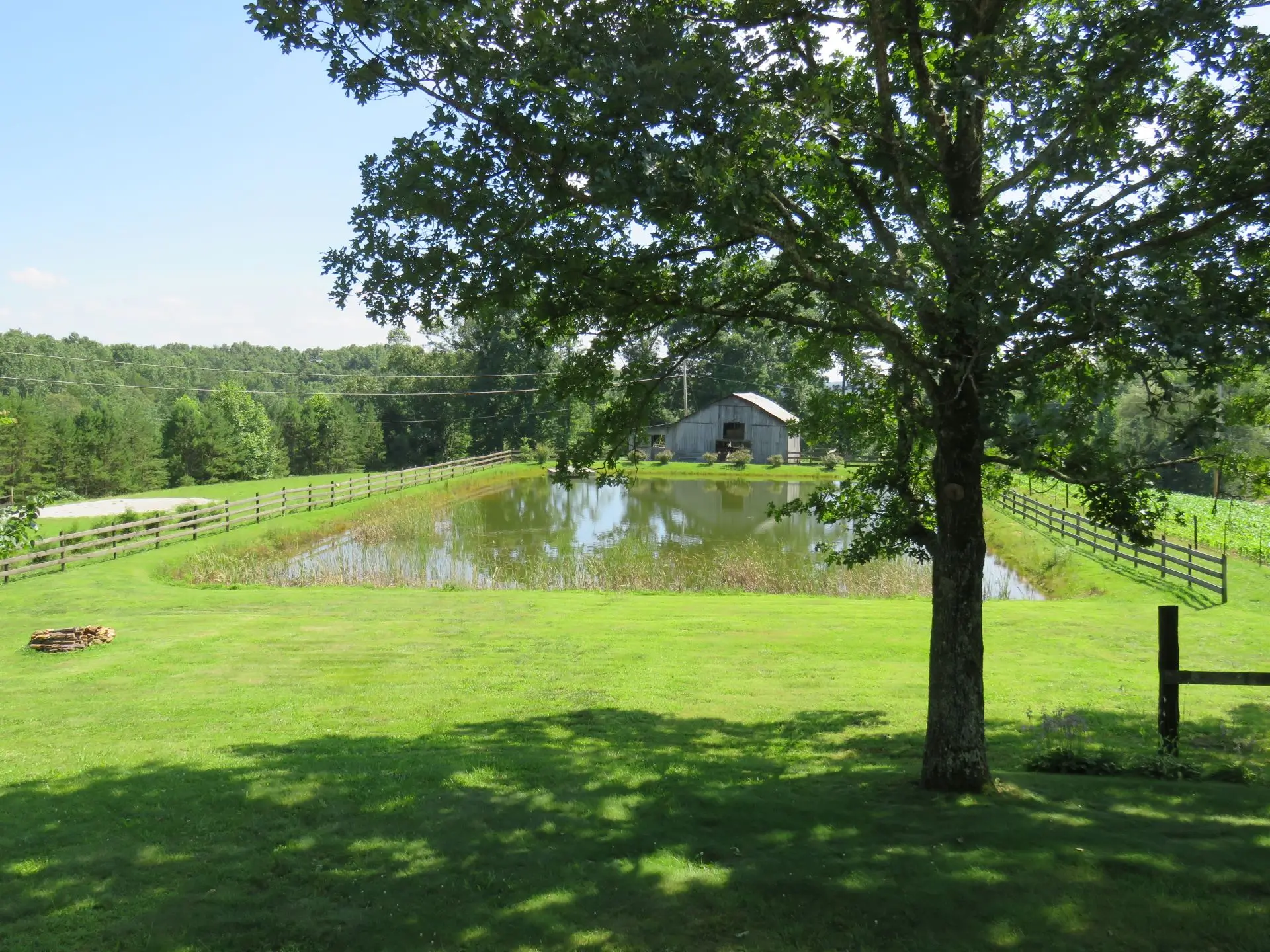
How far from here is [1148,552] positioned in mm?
23375

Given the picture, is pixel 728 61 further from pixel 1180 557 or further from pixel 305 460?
pixel 305 460

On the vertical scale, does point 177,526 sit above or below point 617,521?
above

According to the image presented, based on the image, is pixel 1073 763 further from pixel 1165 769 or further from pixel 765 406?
pixel 765 406

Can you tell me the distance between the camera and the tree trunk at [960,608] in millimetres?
6941

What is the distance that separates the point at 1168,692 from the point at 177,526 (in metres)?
27.1

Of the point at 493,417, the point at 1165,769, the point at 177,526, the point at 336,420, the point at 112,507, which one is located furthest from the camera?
the point at 493,417

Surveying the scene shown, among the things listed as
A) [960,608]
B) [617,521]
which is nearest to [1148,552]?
[617,521]

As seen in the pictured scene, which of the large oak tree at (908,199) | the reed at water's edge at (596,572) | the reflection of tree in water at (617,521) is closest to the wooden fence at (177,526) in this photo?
the reed at water's edge at (596,572)

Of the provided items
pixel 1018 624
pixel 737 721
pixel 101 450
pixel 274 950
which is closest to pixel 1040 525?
pixel 1018 624

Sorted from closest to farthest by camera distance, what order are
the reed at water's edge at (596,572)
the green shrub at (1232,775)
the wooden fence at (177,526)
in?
the green shrub at (1232,775), the wooden fence at (177,526), the reed at water's edge at (596,572)

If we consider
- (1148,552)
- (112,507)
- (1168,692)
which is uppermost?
(112,507)

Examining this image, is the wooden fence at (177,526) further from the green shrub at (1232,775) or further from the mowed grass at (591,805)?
the green shrub at (1232,775)

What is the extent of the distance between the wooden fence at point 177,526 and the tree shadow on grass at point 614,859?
51.4 ft

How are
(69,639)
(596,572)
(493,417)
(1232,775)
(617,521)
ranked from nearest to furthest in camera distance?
(1232,775) < (69,639) < (596,572) < (617,521) < (493,417)
